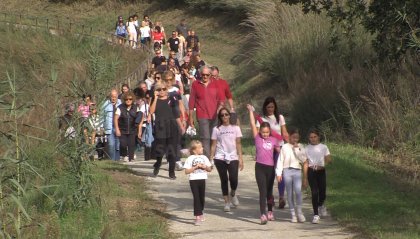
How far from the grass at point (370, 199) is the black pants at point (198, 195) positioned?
5.75 ft

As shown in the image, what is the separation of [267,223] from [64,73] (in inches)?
680

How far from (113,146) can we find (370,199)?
20.2 feet

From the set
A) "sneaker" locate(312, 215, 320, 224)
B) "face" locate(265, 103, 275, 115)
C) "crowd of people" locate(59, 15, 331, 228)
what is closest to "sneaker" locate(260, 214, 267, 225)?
"crowd of people" locate(59, 15, 331, 228)

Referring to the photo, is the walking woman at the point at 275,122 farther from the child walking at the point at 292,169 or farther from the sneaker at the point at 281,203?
the child walking at the point at 292,169

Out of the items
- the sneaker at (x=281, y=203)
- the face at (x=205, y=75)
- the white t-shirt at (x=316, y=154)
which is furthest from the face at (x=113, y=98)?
the white t-shirt at (x=316, y=154)

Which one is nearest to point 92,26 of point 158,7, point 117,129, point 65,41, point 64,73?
point 158,7

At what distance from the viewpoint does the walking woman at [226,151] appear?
1495cm

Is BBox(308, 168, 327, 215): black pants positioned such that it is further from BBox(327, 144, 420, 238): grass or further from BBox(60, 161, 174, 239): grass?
BBox(60, 161, 174, 239): grass

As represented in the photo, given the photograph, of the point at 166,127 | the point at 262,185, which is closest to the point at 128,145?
the point at 166,127

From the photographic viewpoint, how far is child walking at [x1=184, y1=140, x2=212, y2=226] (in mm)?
14094

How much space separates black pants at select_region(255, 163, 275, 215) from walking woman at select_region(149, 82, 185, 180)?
3.25 meters

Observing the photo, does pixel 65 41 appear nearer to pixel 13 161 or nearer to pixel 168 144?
pixel 168 144

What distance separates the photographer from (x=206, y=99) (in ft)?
57.2

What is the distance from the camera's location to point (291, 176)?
14.5 meters
